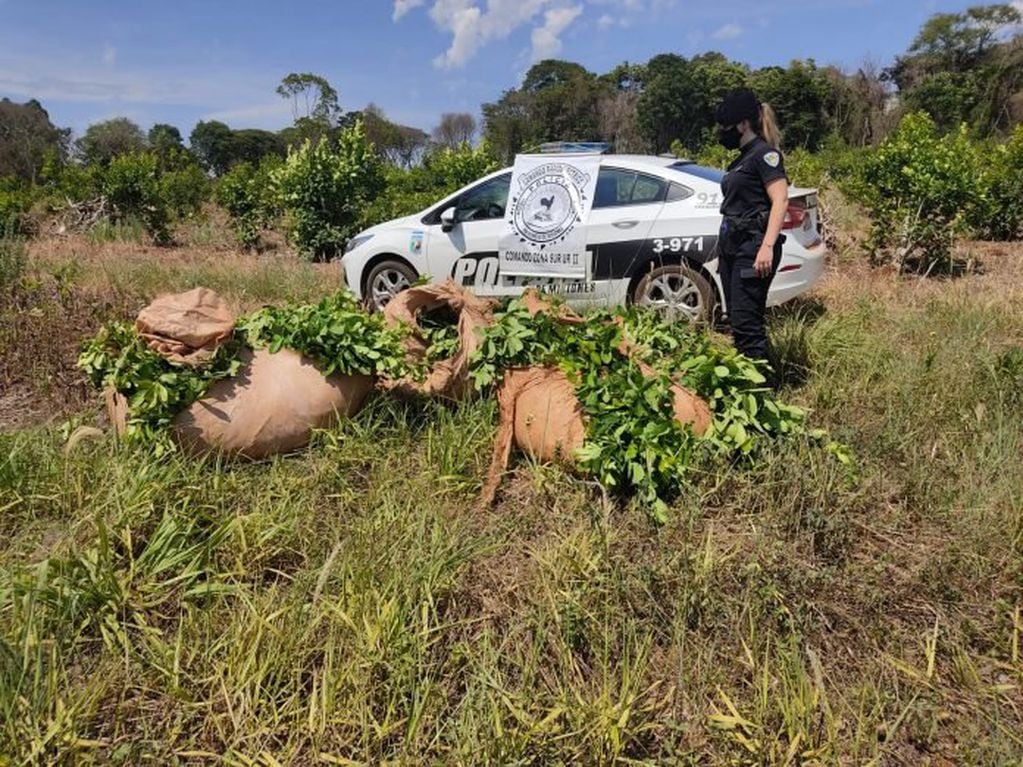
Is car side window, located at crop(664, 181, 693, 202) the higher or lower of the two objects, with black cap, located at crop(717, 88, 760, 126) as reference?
lower

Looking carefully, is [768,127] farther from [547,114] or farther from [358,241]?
[547,114]

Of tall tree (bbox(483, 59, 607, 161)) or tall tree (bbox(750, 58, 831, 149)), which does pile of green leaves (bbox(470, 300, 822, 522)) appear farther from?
tall tree (bbox(483, 59, 607, 161))

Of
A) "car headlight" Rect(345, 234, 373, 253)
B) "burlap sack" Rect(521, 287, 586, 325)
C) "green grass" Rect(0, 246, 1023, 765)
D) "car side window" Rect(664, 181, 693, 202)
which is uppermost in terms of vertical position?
"car side window" Rect(664, 181, 693, 202)

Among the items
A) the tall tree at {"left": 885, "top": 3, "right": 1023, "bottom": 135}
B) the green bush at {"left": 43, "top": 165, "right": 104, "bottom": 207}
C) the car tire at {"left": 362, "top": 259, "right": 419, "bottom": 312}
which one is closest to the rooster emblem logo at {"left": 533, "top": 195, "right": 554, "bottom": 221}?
the car tire at {"left": 362, "top": 259, "right": 419, "bottom": 312}

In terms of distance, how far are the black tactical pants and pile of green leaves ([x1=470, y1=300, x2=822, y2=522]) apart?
0.44 meters

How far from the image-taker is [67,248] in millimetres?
10883

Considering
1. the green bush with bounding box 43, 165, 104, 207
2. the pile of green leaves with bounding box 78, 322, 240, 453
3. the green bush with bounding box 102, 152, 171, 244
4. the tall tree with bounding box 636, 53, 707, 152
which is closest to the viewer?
the pile of green leaves with bounding box 78, 322, 240, 453

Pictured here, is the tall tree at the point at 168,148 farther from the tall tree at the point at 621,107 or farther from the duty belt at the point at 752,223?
the tall tree at the point at 621,107

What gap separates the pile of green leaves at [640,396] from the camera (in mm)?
2889

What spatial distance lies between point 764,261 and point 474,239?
330cm

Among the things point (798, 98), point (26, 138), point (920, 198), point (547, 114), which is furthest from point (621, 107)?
point (920, 198)

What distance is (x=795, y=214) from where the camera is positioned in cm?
539

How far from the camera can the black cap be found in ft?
12.4

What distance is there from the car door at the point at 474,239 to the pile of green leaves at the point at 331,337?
3035mm
